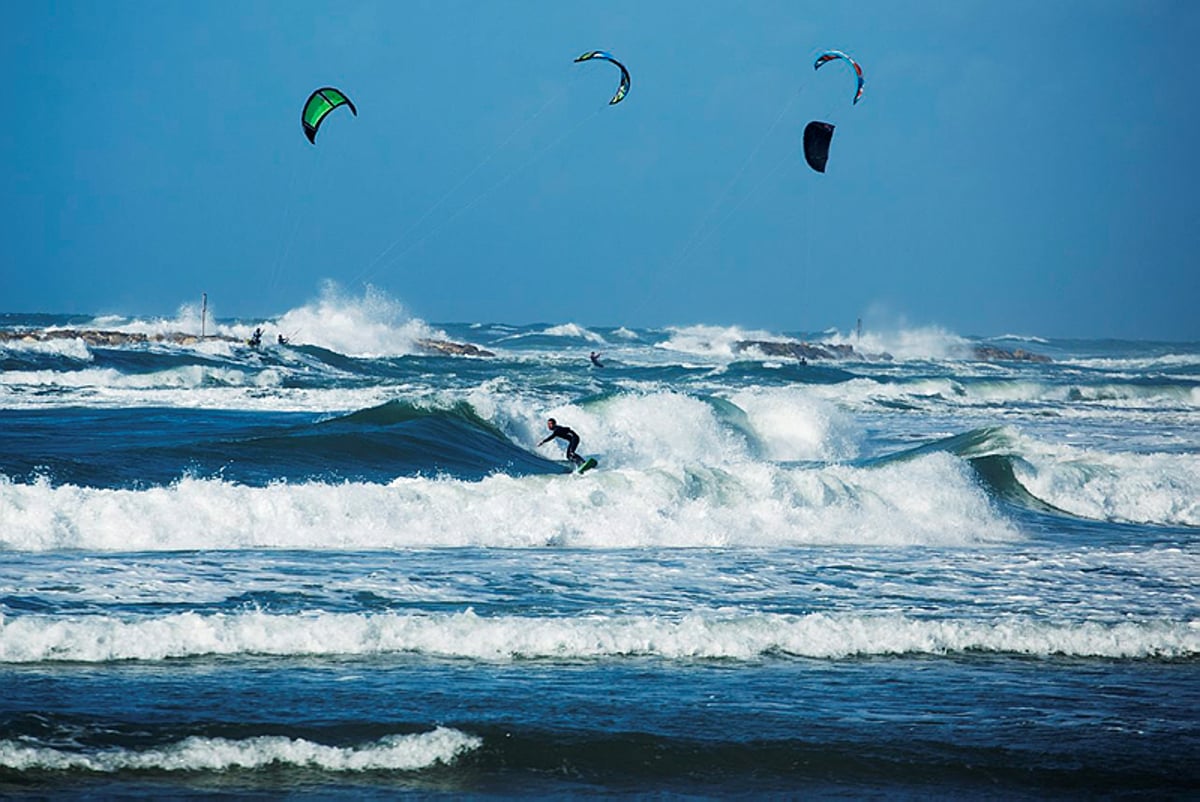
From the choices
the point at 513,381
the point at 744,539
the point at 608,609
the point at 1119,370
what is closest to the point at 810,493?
the point at 744,539

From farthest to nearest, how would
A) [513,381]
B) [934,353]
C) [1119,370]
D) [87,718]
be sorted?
1. [934,353]
2. [1119,370]
3. [513,381]
4. [87,718]

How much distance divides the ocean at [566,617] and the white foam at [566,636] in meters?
0.02

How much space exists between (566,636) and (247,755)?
249cm

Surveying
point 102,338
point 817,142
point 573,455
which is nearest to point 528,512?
point 573,455

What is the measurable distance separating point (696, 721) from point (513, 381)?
2885cm

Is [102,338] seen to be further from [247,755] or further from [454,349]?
[247,755]

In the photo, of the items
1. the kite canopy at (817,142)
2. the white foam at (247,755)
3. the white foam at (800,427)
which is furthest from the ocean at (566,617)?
the kite canopy at (817,142)

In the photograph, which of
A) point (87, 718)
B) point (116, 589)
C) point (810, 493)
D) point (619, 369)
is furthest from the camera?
point (619, 369)

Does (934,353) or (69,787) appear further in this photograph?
(934,353)

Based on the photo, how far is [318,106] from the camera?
771 inches

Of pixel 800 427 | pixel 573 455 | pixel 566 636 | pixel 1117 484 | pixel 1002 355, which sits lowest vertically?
pixel 566 636

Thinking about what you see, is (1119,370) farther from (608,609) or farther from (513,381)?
(608,609)

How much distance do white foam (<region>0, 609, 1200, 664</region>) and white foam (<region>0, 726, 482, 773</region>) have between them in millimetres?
1573

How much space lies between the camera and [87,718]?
5469 mm
